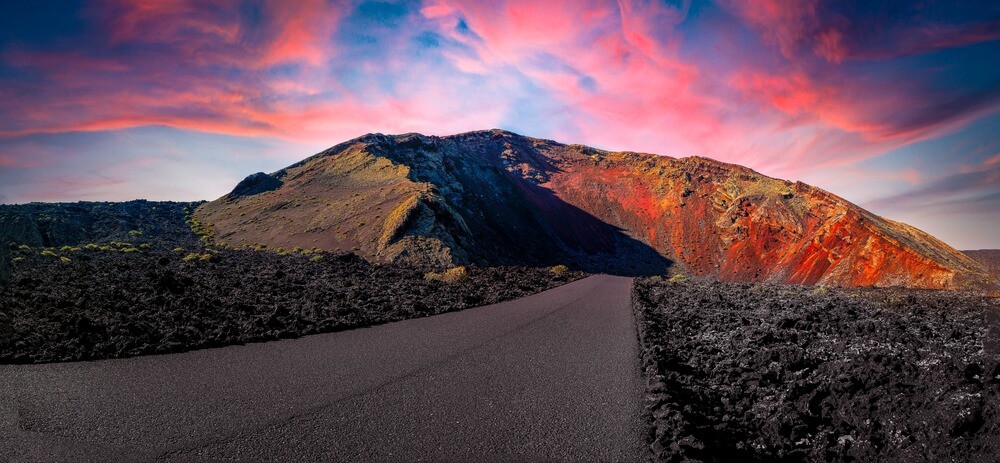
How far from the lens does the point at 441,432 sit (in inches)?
202

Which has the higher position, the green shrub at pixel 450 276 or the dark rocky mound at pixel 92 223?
the dark rocky mound at pixel 92 223

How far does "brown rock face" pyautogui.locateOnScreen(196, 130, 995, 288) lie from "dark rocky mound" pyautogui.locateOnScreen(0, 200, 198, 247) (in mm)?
5228

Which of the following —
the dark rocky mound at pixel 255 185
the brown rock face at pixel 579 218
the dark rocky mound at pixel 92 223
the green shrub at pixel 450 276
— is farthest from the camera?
the dark rocky mound at pixel 255 185

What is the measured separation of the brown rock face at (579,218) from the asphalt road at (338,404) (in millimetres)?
24294

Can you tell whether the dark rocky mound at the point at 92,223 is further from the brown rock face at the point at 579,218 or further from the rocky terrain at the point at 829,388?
the rocky terrain at the point at 829,388

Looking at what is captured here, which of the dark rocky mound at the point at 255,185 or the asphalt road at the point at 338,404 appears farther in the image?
the dark rocky mound at the point at 255,185

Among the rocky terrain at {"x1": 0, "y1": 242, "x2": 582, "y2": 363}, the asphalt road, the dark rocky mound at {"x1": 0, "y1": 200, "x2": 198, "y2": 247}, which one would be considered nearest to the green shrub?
the rocky terrain at {"x1": 0, "y1": 242, "x2": 582, "y2": 363}

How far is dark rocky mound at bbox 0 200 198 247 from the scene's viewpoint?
40.3 meters

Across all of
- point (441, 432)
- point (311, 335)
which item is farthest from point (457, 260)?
point (441, 432)

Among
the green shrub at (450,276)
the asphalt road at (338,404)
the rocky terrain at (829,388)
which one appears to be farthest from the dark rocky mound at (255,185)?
the rocky terrain at (829,388)

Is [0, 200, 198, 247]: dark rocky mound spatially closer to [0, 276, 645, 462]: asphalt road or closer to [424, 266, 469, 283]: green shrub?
[424, 266, 469, 283]: green shrub

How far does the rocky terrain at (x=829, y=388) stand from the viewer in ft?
15.6

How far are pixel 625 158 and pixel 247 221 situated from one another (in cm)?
8829

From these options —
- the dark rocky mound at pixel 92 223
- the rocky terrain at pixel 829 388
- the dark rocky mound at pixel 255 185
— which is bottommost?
the rocky terrain at pixel 829 388
